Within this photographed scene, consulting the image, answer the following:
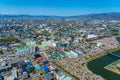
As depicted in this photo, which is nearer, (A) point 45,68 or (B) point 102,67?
(A) point 45,68

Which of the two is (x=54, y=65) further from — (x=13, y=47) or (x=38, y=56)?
(x=13, y=47)

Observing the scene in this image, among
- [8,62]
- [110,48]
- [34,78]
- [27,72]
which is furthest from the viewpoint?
[110,48]

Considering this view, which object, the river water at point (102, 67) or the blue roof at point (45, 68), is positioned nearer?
the river water at point (102, 67)

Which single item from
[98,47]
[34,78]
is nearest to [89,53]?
[98,47]

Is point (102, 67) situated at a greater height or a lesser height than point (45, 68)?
lesser

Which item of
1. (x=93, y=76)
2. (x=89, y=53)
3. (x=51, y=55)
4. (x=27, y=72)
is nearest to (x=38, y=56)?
(x=51, y=55)

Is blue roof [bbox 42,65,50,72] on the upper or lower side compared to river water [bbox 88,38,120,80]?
upper

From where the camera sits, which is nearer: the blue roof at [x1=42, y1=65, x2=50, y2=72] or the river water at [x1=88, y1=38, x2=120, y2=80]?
the river water at [x1=88, y1=38, x2=120, y2=80]

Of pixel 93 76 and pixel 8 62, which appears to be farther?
pixel 8 62

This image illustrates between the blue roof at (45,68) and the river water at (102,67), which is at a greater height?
the blue roof at (45,68)

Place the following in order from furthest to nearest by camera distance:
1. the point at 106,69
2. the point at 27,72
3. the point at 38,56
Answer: the point at 38,56, the point at 106,69, the point at 27,72
